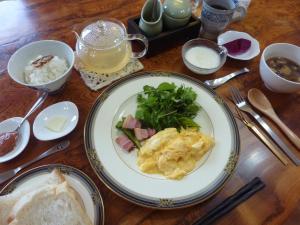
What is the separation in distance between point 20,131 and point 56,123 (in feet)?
0.40

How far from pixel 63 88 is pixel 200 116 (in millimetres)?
541

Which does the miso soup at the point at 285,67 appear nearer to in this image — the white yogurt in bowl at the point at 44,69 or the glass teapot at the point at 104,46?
the glass teapot at the point at 104,46

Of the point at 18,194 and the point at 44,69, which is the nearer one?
the point at 18,194

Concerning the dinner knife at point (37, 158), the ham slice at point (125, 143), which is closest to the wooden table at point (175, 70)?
the dinner knife at point (37, 158)

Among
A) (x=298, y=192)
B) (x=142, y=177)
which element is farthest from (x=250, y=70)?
(x=142, y=177)

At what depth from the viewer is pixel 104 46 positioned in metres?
0.96

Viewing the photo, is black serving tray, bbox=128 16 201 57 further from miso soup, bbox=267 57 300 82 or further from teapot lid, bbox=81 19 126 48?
miso soup, bbox=267 57 300 82

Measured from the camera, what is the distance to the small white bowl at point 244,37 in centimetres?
114

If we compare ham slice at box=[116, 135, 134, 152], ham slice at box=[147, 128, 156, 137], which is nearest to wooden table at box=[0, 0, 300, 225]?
ham slice at box=[116, 135, 134, 152]

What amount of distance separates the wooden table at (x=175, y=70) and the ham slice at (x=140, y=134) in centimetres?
19

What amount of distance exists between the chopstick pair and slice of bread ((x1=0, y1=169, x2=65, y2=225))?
2.18 ft

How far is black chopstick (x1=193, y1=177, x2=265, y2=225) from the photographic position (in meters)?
0.72

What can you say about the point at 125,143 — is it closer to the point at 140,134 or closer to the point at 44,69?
the point at 140,134

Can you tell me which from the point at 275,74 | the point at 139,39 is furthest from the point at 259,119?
the point at 139,39
